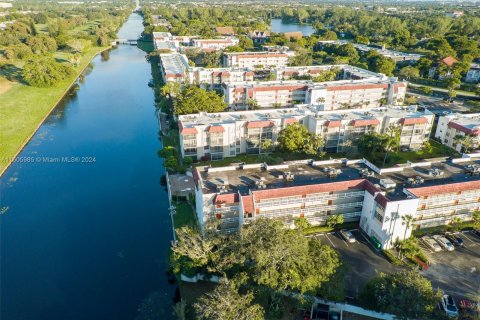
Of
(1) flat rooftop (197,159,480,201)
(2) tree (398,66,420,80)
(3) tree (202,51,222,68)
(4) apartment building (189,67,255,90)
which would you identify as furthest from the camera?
(3) tree (202,51,222,68)

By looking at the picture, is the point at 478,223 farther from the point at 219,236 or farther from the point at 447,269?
the point at 219,236

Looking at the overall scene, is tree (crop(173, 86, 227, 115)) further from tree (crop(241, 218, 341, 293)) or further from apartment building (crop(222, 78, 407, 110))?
tree (crop(241, 218, 341, 293))

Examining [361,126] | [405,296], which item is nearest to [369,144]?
[361,126]

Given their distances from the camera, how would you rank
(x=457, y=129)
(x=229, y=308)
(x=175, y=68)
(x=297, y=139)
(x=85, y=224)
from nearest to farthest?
(x=229, y=308) < (x=85, y=224) < (x=297, y=139) < (x=457, y=129) < (x=175, y=68)

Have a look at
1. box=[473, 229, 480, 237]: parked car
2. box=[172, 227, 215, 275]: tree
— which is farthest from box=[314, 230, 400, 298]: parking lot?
box=[172, 227, 215, 275]: tree

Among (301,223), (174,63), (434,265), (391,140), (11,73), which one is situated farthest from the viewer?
(11,73)

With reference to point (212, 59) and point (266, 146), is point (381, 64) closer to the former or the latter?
point (212, 59)

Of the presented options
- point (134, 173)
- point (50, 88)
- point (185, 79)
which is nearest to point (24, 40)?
point (50, 88)
